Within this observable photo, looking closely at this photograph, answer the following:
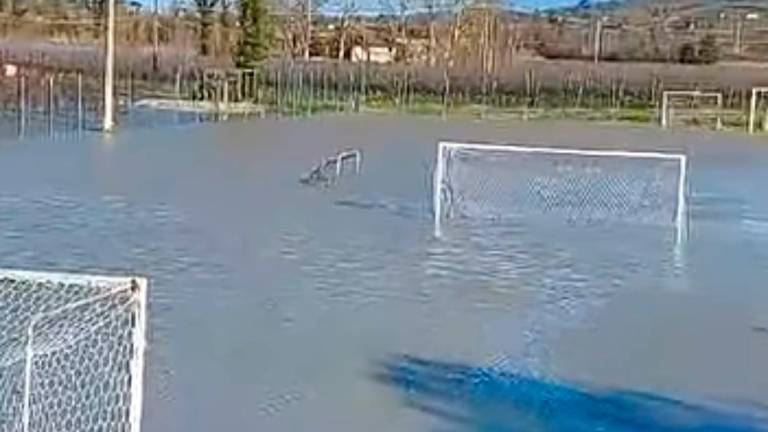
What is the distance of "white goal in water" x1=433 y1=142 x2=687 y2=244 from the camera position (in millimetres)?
10188

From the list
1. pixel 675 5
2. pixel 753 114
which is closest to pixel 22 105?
pixel 753 114

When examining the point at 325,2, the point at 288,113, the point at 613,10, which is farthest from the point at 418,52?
the point at 613,10

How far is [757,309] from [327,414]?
9.29 feet

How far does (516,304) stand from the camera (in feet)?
21.4

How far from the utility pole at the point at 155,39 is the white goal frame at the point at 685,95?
28.0ft

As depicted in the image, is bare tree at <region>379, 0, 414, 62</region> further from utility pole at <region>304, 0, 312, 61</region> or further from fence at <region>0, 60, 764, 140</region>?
fence at <region>0, 60, 764, 140</region>

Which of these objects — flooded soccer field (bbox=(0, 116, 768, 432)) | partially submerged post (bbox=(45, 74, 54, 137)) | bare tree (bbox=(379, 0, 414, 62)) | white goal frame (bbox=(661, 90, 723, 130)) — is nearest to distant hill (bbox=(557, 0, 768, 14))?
bare tree (bbox=(379, 0, 414, 62))

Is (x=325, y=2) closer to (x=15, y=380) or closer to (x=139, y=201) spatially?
(x=139, y=201)

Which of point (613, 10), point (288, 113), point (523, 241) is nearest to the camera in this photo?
point (523, 241)

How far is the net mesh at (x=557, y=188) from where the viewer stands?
10.3m

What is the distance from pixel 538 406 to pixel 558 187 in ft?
24.4

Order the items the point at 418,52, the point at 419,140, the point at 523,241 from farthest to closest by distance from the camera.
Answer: the point at 418,52, the point at 419,140, the point at 523,241

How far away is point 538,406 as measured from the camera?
15.3 ft

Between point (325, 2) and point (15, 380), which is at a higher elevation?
point (325, 2)
